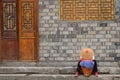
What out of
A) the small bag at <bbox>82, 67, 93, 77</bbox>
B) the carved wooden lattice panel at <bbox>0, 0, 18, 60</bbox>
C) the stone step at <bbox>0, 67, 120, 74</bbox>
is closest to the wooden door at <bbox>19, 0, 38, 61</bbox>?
the carved wooden lattice panel at <bbox>0, 0, 18, 60</bbox>

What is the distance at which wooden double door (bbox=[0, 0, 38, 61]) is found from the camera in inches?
407

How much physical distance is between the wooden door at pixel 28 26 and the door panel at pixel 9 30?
179 mm

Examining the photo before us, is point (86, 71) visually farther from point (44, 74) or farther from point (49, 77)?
point (44, 74)

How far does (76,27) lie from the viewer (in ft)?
33.5

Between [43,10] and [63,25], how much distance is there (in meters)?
0.73

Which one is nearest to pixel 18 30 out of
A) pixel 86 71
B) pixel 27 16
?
pixel 27 16

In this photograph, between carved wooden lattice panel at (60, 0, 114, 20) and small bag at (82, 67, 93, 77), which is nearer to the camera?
small bag at (82, 67, 93, 77)

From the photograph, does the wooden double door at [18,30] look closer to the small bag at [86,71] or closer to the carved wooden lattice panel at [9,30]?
the carved wooden lattice panel at [9,30]

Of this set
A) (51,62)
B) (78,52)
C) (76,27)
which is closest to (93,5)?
(76,27)

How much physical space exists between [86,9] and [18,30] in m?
2.09

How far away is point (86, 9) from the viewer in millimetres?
10227

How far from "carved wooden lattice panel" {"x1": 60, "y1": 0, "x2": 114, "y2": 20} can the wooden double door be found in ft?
2.88

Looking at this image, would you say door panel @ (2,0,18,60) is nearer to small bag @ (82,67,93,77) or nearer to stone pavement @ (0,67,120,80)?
stone pavement @ (0,67,120,80)

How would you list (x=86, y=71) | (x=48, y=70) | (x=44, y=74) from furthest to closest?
1. (x=48, y=70)
2. (x=44, y=74)
3. (x=86, y=71)
